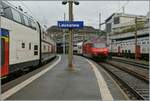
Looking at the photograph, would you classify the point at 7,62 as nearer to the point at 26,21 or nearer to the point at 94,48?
the point at 26,21

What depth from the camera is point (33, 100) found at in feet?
33.3

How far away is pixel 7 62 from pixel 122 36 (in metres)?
52.4

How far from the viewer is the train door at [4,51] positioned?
39.3 ft

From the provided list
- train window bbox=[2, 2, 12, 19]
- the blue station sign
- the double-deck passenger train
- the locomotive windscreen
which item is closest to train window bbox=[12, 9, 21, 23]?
the double-deck passenger train

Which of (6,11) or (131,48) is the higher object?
(6,11)

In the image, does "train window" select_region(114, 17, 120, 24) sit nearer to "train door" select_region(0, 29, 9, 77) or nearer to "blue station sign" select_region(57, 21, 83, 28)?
"blue station sign" select_region(57, 21, 83, 28)

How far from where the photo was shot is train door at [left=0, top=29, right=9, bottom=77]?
39.3 ft

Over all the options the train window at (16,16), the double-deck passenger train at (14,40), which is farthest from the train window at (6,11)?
the train window at (16,16)

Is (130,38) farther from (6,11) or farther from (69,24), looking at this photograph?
(6,11)

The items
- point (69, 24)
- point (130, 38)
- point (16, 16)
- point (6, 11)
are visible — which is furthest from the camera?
point (130, 38)

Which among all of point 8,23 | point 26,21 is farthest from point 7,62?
point 26,21

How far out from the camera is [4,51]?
39.9 ft

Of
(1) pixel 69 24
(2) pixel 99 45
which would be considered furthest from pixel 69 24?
(2) pixel 99 45

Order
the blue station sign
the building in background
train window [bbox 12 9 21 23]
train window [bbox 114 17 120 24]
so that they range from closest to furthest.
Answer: train window [bbox 12 9 21 23] < the blue station sign < the building in background < train window [bbox 114 17 120 24]
